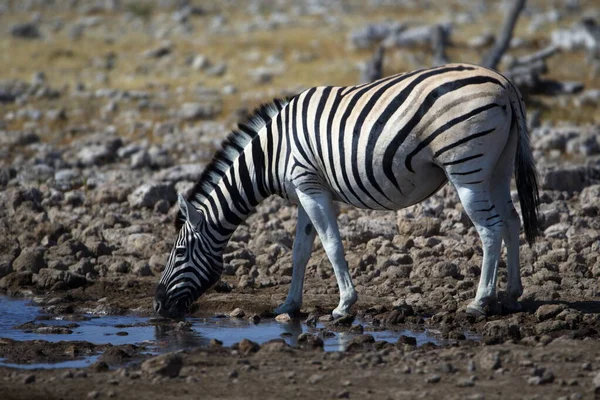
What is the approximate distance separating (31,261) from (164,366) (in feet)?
14.3

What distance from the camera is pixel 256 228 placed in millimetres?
11227

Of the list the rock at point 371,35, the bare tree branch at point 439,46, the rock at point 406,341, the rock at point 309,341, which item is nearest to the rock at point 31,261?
the rock at point 309,341

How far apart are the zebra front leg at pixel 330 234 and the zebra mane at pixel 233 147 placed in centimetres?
72

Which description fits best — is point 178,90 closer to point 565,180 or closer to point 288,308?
point 565,180

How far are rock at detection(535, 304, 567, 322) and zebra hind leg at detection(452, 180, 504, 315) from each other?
37 cm

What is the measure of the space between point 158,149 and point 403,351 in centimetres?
954

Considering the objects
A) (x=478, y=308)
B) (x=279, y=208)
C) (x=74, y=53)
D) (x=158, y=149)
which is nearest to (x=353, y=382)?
(x=478, y=308)

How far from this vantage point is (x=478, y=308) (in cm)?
784

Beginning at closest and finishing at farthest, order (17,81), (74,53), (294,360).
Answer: (294,360)
(17,81)
(74,53)

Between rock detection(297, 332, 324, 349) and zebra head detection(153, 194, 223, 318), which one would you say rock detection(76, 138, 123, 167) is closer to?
zebra head detection(153, 194, 223, 318)

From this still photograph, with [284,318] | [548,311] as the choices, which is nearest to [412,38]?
[284,318]

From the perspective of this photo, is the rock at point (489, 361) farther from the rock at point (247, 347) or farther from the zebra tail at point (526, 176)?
the zebra tail at point (526, 176)

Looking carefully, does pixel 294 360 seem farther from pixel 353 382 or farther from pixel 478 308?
pixel 478 308

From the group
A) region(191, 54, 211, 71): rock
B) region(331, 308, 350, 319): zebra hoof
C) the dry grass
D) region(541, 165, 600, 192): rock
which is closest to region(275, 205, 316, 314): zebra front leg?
region(331, 308, 350, 319): zebra hoof
